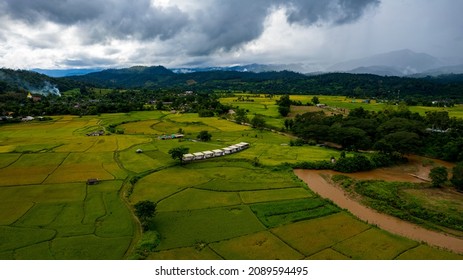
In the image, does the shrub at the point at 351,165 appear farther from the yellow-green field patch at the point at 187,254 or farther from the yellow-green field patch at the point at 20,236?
the yellow-green field patch at the point at 20,236

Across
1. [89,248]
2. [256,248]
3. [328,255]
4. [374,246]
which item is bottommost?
[374,246]

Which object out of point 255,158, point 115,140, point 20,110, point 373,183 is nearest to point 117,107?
point 20,110

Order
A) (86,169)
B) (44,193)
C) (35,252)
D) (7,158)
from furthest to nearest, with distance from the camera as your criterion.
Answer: (7,158) → (86,169) → (44,193) → (35,252)

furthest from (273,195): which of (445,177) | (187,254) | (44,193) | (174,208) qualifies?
(44,193)

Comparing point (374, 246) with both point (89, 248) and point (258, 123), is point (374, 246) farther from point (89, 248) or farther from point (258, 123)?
point (258, 123)

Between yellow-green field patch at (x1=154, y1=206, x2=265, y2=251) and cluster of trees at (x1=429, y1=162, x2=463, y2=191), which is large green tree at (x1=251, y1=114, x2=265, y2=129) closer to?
cluster of trees at (x1=429, y1=162, x2=463, y2=191)

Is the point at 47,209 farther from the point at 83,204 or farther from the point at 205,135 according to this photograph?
the point at 205,135
